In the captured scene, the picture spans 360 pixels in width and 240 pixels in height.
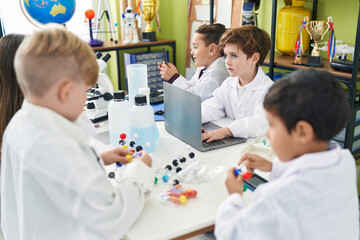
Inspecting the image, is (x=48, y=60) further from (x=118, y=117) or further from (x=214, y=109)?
(x=214, y=109)

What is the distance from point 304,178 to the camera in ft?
2.38

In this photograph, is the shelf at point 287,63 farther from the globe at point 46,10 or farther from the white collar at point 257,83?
the globe at point 46,10

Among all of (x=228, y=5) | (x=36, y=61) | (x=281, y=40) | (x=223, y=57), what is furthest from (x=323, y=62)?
(x=36, y=61)

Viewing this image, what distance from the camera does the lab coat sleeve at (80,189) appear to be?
73 cm

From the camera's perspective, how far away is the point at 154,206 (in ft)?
3.05

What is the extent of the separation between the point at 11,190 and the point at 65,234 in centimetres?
21

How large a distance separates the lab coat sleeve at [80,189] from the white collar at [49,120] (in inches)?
1.5

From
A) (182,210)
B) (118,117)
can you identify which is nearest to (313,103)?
(182,210)

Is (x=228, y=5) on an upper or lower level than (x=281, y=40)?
upper

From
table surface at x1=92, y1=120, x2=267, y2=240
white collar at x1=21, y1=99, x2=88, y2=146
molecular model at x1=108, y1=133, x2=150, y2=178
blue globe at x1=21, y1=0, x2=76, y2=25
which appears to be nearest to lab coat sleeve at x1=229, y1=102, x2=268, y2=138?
table surface at x1=92, y1=120, x2=267, y2=240

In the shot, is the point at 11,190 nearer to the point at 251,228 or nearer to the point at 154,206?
the point at 154,206

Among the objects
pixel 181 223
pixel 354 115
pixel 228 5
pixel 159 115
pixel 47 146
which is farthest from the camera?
pixel 228 5

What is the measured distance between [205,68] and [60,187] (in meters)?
1.60

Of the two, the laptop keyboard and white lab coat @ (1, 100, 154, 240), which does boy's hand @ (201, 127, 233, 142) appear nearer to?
the laptop keyboard
